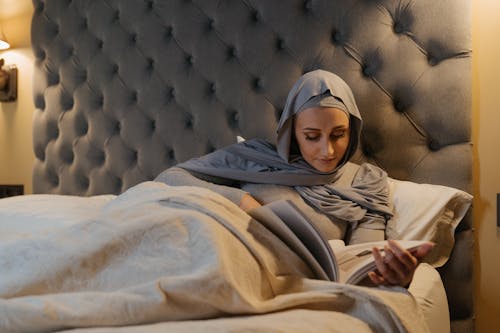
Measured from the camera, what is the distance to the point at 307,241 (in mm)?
892

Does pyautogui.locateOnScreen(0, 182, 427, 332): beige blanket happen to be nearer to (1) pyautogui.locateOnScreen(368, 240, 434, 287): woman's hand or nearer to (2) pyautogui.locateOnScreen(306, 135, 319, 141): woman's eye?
(1) pyautogui.locateOnScreen(368, 240, 434, 287): woman's hand

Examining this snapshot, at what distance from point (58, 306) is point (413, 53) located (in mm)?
1283

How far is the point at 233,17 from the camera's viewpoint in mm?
1787

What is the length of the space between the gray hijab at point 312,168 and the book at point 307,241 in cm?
46

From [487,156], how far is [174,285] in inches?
46.5

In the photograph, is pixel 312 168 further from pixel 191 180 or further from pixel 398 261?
pixel 398 261

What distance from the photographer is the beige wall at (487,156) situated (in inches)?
57.2

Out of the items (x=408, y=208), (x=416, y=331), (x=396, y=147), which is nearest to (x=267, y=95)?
(x=396, y=147)

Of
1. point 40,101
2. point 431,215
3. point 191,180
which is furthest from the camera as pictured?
point 40,101

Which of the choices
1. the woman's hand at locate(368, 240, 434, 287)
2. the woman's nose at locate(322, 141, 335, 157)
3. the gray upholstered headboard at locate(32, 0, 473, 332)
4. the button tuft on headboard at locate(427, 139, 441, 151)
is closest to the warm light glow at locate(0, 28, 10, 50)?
the gray upholstered headboard at locate(32, 0, 473, 332)

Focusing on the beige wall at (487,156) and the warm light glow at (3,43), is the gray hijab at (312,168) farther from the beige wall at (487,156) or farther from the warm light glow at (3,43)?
the warm light glow at (3,43)

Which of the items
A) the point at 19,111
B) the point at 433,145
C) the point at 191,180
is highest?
the point at 19,111

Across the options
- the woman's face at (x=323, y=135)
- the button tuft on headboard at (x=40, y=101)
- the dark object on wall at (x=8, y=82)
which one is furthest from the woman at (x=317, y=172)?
the dark object on wall at (x=8, y=82)

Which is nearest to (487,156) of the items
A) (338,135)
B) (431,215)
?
(431,215)
